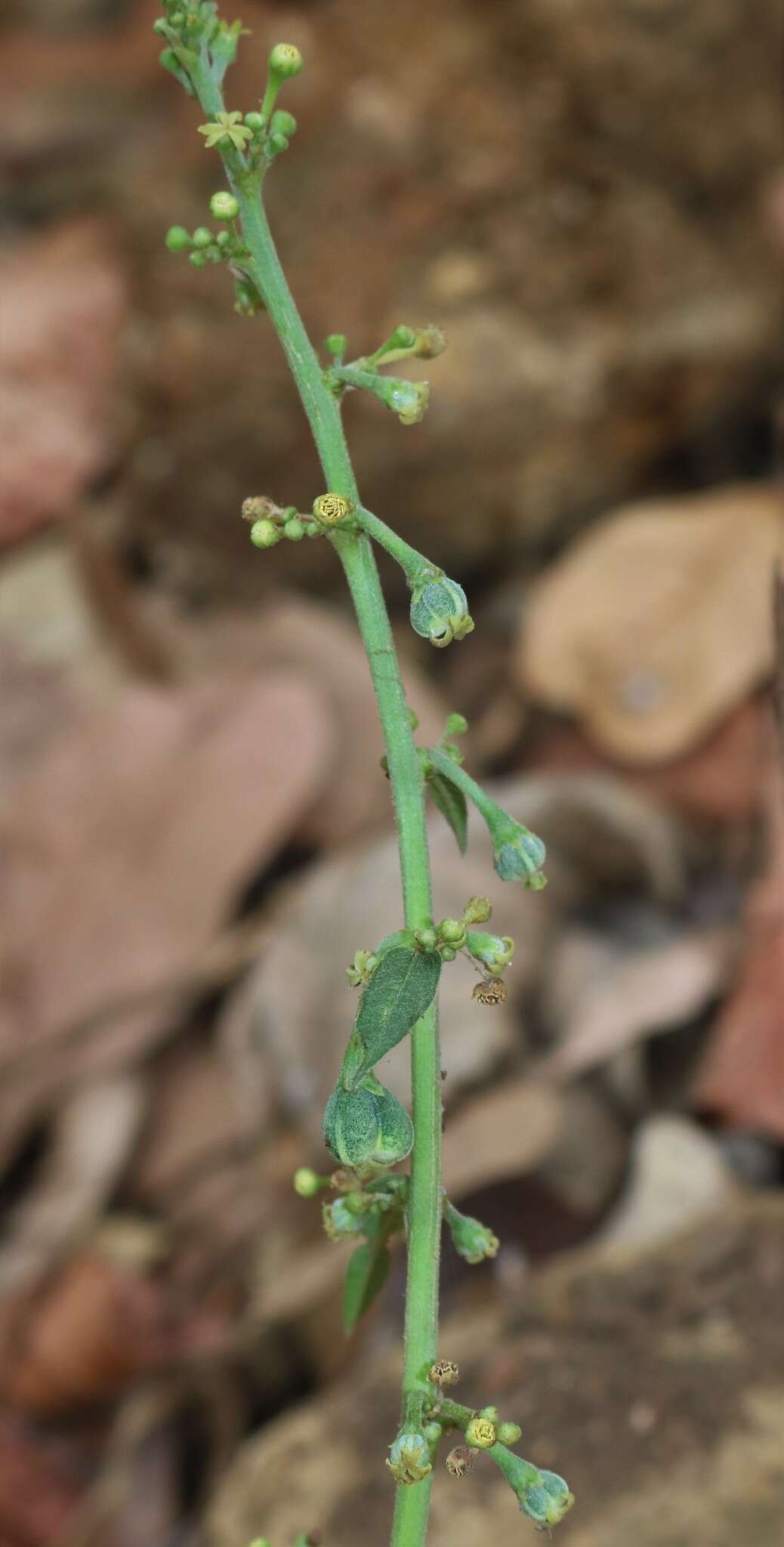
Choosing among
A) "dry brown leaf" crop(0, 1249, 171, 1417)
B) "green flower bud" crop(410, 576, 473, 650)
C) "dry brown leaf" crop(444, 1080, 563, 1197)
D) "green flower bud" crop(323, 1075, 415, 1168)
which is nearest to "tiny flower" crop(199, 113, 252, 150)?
"green flower bud" crop(410, 576, 473, 650)

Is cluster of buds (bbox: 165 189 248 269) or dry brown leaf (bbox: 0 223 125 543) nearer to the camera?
cluster of buds (bbox: 165 189 248 269)

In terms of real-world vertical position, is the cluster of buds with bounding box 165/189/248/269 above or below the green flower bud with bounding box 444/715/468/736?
above

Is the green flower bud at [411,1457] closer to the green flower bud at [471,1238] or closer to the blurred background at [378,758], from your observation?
the green flower bud at [471,1238]

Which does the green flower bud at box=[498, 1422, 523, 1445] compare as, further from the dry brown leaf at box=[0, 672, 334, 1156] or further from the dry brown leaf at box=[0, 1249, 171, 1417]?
the dry brown leaf at box=[0, 672, 334, 1156]

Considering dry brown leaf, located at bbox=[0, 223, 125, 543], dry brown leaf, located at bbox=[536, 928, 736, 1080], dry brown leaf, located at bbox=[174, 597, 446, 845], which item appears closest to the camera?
dry brown leaf, located at bbox=[536, 928, 736, 1080]

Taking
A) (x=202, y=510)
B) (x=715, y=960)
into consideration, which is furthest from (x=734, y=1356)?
(x=202, y=510)

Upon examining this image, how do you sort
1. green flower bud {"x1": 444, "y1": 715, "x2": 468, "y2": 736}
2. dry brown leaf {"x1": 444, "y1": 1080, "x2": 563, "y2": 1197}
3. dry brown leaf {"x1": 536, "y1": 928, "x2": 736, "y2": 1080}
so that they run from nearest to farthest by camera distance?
green flower bud {"x1": 444, "y1": 715, "x2": 468, "y2": 736} < dry brown leaf {"x1": 444, "y1": 1080, "x2": 563, "y2": 1197} < dry brown leaf {"x1": 536, "y1": 928, "x2": 736, "y2": 1080}

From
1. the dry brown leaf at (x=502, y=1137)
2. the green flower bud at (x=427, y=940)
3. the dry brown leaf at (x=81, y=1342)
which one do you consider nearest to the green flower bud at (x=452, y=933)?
the green flower bud at (x=427, y=940)

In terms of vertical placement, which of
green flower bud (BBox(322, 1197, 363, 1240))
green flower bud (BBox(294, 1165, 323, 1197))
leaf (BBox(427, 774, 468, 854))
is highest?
leaf (BBox(427, 774, 468, 854))
